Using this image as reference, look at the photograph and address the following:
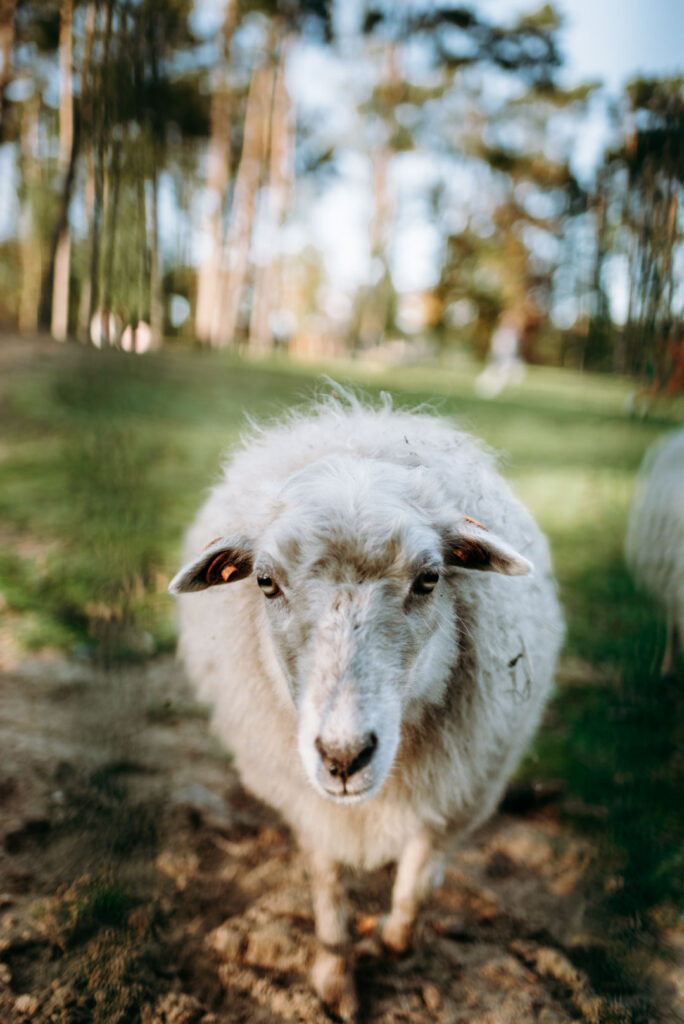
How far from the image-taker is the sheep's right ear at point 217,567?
77.2 inches

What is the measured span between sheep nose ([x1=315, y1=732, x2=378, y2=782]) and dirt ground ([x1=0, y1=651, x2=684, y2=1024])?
3.05 feet

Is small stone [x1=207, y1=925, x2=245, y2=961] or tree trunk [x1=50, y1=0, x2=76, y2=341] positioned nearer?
tree trunk [x1=50, y1=0, x2=76, y2=341]

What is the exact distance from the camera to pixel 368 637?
1.69 meters

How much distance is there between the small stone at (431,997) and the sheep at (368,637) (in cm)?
16

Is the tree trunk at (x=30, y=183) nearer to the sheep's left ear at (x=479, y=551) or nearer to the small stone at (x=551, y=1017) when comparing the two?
the sheep's left ear at (x=479, y=551)

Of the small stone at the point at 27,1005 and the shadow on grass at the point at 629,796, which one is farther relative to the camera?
the shadow on grass at the point at 629,796

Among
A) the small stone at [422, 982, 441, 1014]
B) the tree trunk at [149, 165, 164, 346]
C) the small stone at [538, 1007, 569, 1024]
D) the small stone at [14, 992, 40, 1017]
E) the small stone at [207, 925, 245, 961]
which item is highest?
the tree trunk at [149, 165, 164, 346]

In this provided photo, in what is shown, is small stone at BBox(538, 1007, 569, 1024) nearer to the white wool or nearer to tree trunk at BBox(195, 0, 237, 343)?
the white wool

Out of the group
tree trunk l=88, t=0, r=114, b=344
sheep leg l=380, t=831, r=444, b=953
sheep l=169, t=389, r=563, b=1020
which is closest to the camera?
tree trunk l=88, t=0, r=114, b=344

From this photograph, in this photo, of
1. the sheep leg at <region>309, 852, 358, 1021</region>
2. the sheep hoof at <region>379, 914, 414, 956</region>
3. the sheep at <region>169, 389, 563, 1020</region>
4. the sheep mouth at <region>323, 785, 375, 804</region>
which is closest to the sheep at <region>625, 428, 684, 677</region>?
the sheep at <region>169, 389, 563, 1020</region>

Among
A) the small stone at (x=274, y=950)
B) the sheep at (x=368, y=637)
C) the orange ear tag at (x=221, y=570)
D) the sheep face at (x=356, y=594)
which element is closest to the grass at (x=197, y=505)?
the orange ear tag at (x=221, y=570)

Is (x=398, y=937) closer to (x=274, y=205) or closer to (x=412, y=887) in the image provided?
(x=412, y=887)

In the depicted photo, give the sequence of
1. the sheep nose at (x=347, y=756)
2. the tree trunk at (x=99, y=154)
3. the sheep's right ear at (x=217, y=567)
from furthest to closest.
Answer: the sheep's right ear at (x=217, y=567)
the sheep nose at (x=347, y=756)
the tree trunk at (x=99, y=154)

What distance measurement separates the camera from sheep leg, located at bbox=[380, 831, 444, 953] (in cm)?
237
